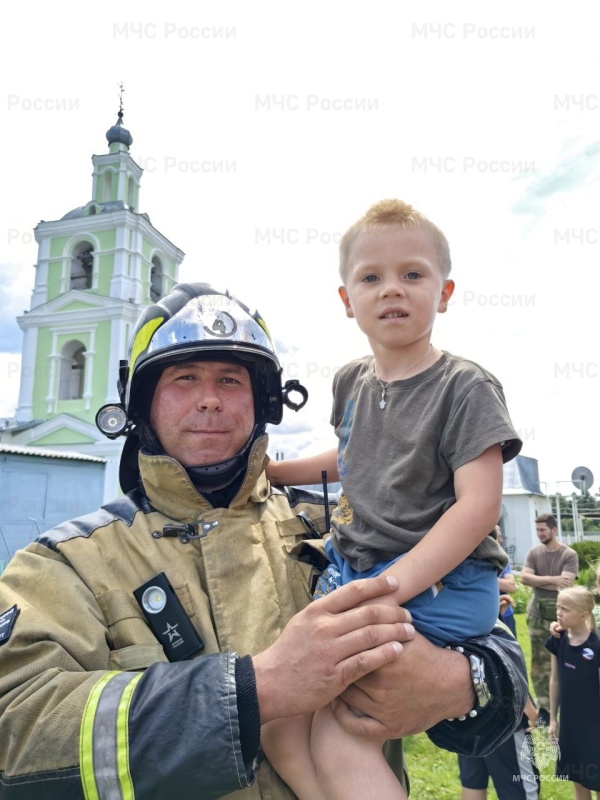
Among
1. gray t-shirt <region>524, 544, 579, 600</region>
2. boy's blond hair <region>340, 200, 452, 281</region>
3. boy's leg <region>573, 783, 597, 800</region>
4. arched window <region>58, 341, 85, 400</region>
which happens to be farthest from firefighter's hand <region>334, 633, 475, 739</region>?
arched window <region>58, 341, 85, 400</region>

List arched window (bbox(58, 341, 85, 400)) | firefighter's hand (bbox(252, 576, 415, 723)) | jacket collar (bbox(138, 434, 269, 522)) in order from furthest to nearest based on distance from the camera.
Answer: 1. arched window (bbox(58, 341, 85, 400))
2. jacket collar (bbox(138, 434, 269, 522))
3. firefighter's hand (bbox(252, 576, 415, 723))

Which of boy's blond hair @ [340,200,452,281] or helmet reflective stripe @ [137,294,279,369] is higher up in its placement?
boy's blond hair @ [340,200,452,281]

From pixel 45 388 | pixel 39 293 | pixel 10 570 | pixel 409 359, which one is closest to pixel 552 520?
pixel 409 359

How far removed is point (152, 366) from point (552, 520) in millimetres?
6505

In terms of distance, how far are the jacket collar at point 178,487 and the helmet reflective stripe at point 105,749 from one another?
0.76 meters

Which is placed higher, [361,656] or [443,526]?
[443,526]

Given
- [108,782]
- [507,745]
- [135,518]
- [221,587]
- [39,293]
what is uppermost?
[39,293]

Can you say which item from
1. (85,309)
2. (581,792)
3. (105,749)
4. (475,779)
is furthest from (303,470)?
(85,309)

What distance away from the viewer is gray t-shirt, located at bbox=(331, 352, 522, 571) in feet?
5.48

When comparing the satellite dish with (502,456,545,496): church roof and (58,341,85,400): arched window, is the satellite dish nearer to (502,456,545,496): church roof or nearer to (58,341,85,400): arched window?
(502,456,545,496): church roof

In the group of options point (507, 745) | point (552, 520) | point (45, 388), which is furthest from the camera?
point (45, 388)

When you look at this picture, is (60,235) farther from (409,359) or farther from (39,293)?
(409,359)

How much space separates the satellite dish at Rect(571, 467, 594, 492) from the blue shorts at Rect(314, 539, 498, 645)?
11.4 metres

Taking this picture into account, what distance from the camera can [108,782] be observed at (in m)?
1.39
